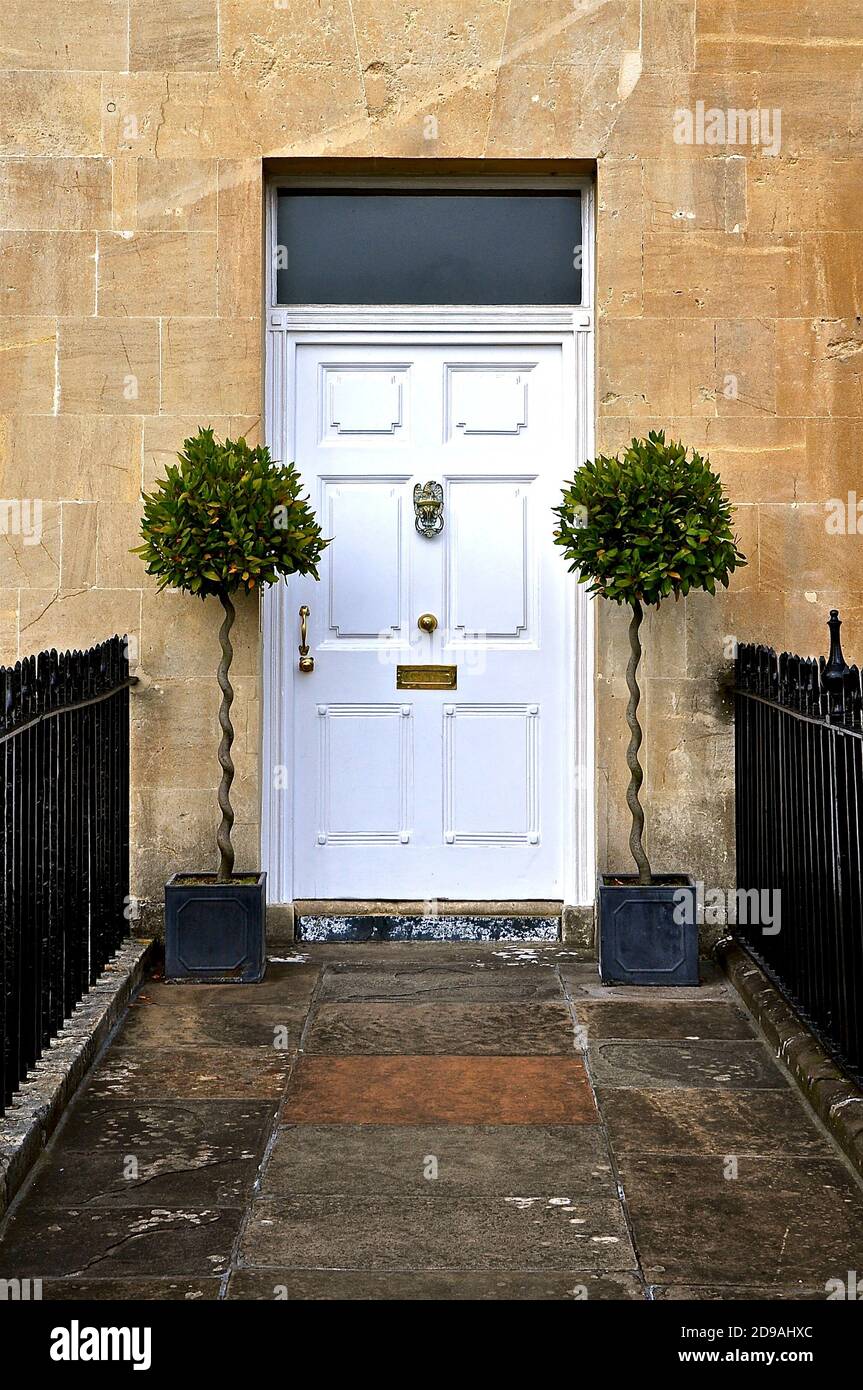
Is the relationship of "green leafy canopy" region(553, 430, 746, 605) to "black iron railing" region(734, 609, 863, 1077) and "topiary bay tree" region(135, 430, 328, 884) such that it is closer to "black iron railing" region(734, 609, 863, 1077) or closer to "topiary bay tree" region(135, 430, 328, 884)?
"black iron railing" region(734, 609, 863, 1077)

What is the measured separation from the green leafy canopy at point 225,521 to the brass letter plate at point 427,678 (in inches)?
40.3

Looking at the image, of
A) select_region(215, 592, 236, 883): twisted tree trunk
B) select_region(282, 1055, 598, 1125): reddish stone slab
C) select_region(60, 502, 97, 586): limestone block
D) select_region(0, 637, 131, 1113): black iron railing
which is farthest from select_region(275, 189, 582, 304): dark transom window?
select_region(282, 1055, 598, 1125): reddish stone slab

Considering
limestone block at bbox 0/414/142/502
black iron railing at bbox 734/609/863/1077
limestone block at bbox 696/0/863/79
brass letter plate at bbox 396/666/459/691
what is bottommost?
black iron railing at bbox 734/609/863/1077

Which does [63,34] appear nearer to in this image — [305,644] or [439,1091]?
[305,644]

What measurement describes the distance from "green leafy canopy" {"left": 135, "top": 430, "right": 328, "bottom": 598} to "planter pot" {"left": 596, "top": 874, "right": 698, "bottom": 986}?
6.41 ft

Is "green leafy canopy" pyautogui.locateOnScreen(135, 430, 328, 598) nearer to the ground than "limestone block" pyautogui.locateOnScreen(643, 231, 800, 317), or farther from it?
nearer to the ground

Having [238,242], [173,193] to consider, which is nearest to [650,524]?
[238,242]

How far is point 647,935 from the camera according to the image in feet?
19.9

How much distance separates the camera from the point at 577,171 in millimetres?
6777

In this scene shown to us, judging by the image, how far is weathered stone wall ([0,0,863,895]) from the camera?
259 inches

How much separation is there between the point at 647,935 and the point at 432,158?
3611 millimetres

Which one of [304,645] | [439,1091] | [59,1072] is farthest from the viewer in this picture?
[304,645]

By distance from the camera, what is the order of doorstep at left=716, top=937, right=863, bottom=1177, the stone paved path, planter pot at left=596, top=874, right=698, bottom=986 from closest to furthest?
the stone paved path → doorstep at left=716, top=937, right=863, bottom=1177 → planter pot at left=596, top=874, right=698, bottom=986

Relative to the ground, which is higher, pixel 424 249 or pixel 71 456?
pixel 424 249
